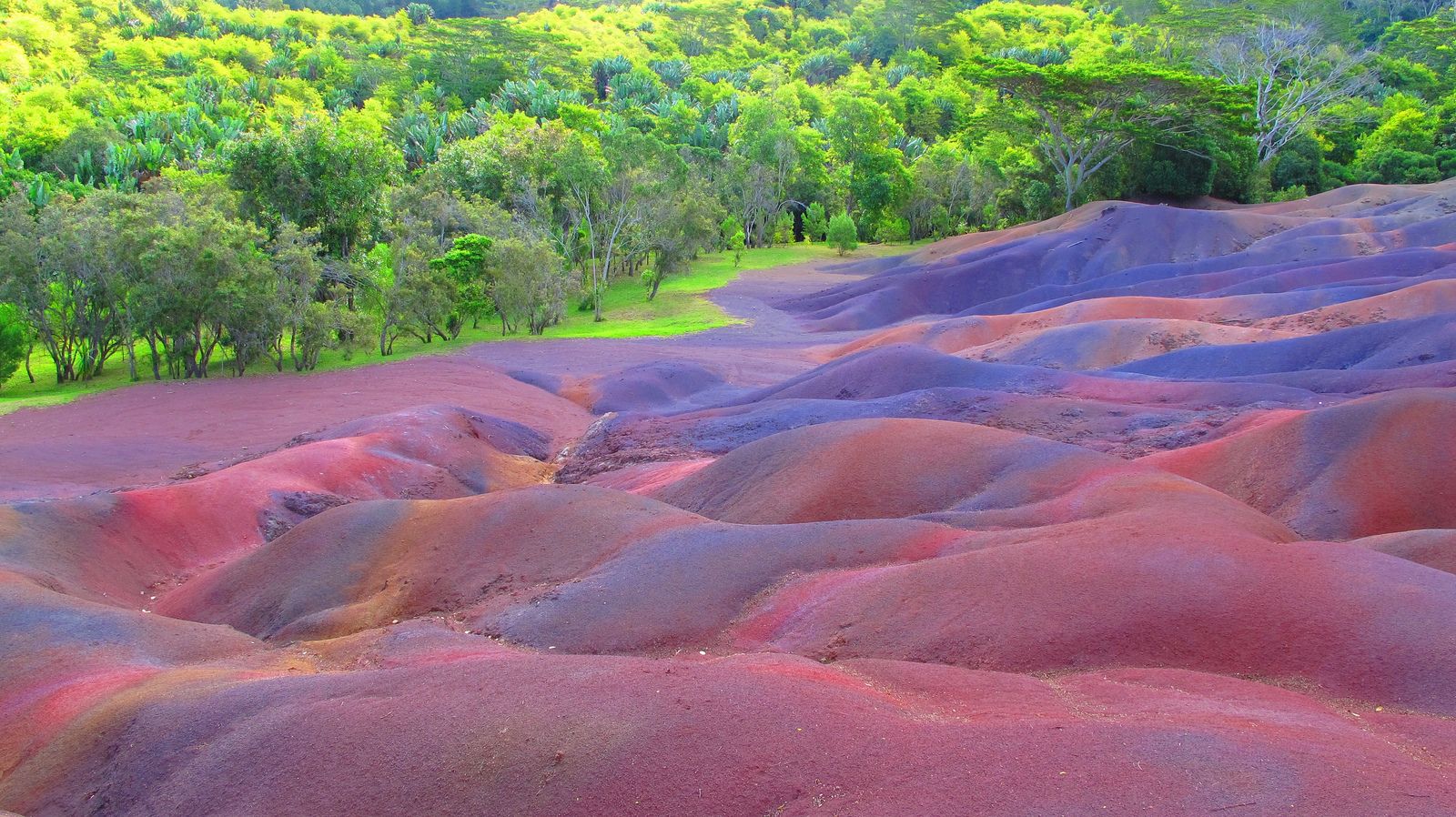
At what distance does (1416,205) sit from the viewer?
160 feet

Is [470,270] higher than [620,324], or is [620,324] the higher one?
[470,270]

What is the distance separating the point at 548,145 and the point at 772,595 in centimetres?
4004

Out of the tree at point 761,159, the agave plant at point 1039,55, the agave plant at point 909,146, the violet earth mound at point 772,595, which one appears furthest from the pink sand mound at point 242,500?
the agave plant at point 1039,55

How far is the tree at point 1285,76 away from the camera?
6288 centimetres

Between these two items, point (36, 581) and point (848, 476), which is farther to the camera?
point (848, 476)

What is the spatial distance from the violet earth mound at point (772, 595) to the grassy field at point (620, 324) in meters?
4.41

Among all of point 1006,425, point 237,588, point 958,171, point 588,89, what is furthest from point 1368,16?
point 237,588

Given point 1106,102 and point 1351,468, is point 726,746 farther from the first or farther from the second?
point 1106,102

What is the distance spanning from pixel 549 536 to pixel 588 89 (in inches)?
3257

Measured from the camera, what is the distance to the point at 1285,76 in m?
70.2

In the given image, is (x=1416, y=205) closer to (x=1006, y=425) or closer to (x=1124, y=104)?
(x=1124, y=104)

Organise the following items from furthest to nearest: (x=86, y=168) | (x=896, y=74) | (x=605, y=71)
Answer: (x=896, y=74), (x=605, y=71), (x=86, y=168)

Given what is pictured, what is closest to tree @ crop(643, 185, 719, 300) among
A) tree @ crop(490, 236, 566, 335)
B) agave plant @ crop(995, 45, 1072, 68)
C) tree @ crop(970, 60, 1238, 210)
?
tree @ crop(490, 236, 566, 335)

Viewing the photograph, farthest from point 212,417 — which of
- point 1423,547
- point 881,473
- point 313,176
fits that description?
point 1423,547
